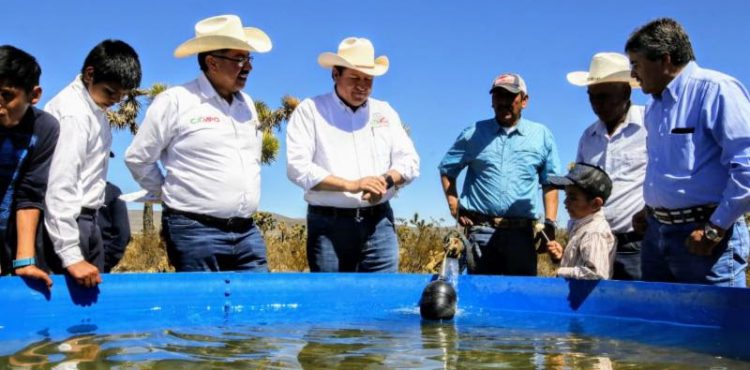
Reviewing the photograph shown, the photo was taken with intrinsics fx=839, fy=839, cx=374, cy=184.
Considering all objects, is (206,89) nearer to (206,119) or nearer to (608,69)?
(206,119)

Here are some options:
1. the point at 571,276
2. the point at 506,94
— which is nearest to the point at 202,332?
the point at 571,276

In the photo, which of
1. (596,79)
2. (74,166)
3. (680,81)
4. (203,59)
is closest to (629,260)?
(596,79)

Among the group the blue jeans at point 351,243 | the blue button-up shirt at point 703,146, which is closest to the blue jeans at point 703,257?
the blue button-up shirt at point 703,146

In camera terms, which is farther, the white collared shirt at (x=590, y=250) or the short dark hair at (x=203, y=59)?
the short dark hair at (x=203, y=59)

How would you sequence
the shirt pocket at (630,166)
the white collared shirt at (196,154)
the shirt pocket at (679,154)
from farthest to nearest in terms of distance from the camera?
the shirt pocket at (630,166) < the white collared shirt at (196,154) < the shirt pocket at (679,154)

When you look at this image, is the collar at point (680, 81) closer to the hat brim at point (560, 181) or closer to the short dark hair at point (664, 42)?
the short dark hair at point (664, 42)

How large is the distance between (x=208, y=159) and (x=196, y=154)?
8 centimetres

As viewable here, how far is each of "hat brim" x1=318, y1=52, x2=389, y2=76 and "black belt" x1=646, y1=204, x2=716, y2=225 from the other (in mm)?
2194

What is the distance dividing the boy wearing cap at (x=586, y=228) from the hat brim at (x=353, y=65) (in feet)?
4.62

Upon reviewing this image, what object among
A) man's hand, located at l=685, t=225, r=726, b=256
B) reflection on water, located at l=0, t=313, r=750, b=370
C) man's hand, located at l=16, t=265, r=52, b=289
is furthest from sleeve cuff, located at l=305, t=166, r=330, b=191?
man's hand, located at l=685, t=225, r=726, b=256

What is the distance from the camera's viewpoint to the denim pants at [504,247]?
20.3 ft

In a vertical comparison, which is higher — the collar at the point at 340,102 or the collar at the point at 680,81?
the collar at the point at 340,102

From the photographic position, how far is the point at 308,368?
344cm

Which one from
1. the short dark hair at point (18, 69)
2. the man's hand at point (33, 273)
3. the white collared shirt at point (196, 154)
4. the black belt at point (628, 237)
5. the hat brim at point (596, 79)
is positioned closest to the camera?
the short dark hair at point (18, 69)
